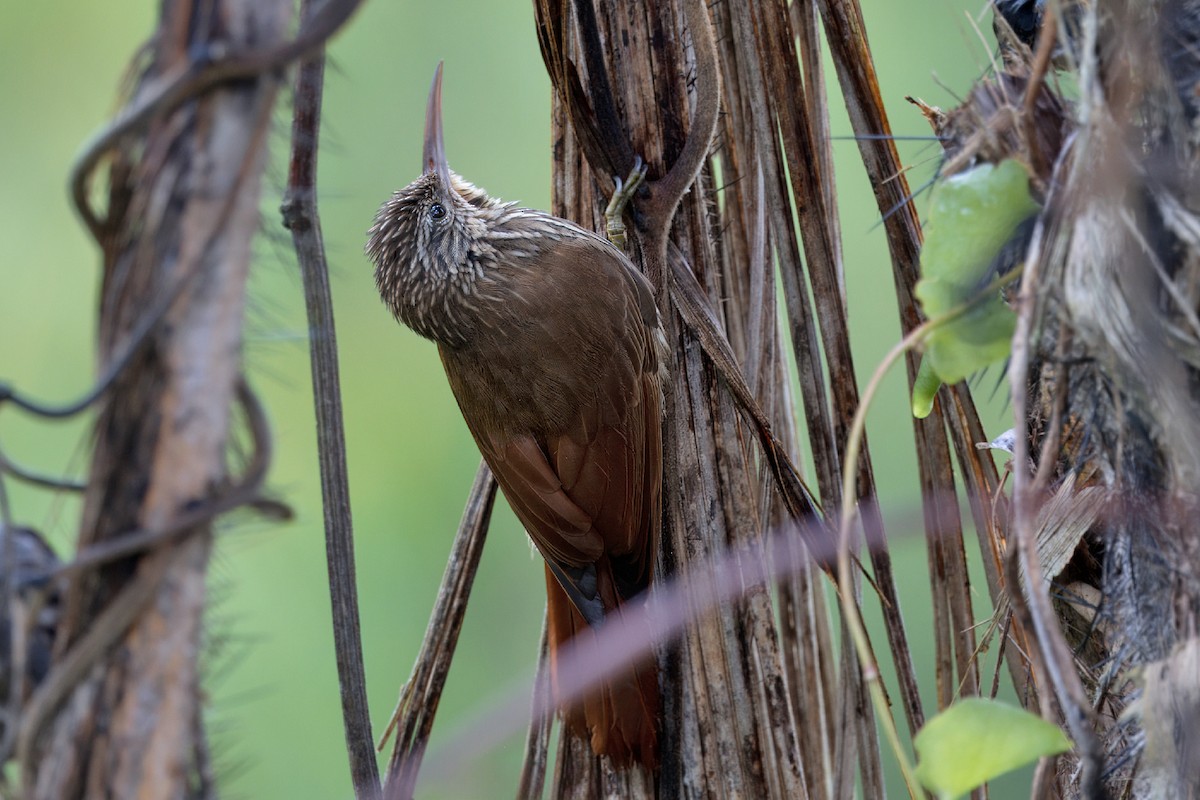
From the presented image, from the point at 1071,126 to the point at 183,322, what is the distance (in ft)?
2.59

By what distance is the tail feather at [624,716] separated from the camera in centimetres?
170

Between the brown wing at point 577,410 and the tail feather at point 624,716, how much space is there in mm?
298

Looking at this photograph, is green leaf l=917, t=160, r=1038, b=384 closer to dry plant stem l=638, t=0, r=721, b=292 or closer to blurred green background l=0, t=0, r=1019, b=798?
dry plant stem l=638, t=0, r=721, b=292

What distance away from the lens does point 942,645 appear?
173 cm

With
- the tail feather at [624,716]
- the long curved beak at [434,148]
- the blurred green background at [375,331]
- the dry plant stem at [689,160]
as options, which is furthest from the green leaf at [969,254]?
the blurred green background at [375,331]

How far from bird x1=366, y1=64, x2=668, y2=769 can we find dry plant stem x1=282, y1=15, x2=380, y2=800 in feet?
1.95

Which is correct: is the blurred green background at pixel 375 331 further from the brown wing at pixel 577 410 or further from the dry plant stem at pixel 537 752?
the dry plant stem at pixel 537 752

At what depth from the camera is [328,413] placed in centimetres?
135

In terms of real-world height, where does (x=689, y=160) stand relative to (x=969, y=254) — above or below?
above

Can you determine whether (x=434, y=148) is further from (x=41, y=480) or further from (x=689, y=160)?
(x=41, y=480)

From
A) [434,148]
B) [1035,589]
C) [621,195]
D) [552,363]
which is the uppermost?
[434,148]

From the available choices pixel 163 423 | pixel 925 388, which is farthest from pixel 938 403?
pixel 163 423

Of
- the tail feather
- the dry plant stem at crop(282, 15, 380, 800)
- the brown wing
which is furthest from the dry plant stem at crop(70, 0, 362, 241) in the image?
the brown wing

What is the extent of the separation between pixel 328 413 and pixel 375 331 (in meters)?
3.77
